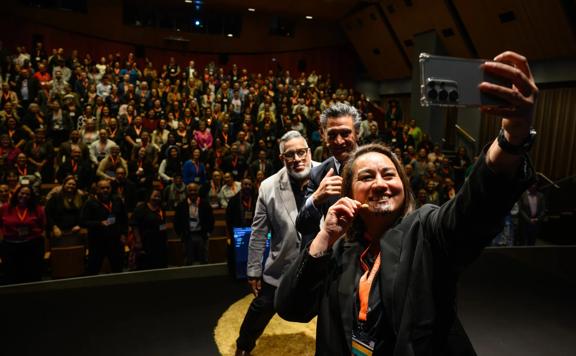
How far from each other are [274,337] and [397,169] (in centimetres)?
209

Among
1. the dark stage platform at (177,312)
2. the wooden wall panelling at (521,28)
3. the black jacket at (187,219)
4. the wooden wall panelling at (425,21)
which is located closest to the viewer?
the dark stage platform at (177,312)

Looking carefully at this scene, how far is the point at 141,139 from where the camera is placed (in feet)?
22.5

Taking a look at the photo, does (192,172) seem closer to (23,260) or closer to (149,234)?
(149,234)

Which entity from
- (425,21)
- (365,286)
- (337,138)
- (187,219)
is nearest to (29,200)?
(187,219)

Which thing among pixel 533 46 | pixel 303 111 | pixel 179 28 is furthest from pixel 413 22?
pixel 179 28

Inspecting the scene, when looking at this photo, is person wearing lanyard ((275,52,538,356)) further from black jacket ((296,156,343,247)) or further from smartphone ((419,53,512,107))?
black jacket ((296,156,343,247))

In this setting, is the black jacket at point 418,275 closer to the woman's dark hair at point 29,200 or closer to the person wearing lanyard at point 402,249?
the person wearing lanyard at point 402,249

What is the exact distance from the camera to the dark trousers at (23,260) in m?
4.11

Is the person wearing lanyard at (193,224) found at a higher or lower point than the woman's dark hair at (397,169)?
lower

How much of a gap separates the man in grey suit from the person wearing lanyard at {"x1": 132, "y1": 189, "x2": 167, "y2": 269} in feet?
8.21

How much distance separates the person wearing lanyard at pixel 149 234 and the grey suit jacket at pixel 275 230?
100 inches

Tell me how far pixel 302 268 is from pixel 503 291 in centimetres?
369

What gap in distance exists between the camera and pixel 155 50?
53.6ft

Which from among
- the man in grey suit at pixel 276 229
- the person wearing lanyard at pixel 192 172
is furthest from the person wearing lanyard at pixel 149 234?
the man in grey suit at pixel 276 229
